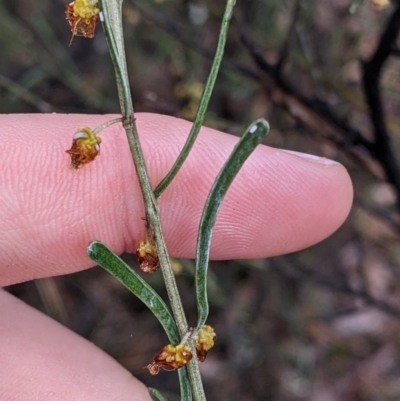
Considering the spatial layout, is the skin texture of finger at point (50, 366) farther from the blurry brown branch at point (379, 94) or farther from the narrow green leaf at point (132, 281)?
the blurry brown branch at point (379, 94)

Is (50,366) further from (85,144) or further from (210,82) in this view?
(210,82)

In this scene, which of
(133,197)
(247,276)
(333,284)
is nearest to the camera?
(133,197)

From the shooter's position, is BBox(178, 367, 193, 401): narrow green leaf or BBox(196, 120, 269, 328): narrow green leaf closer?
BBox(196, 120, 269, 328): narrow green leaf

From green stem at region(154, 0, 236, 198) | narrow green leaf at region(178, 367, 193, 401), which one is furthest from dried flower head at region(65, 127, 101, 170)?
narrow green leaf at region(178, 367, 193, 401)

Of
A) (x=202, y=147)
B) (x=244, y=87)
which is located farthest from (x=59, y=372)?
(x=244, y=87)

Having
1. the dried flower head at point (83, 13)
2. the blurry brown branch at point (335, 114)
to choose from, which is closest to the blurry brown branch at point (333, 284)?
the blurry brown branch at point (335, 114)

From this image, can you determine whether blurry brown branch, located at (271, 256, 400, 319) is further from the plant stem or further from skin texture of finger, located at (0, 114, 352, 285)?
the plant stem

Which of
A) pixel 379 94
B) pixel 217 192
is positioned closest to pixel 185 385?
pixel 217 192

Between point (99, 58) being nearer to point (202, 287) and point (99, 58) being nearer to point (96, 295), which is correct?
point (96, 295)
